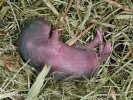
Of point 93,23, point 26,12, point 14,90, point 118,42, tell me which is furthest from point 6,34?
point 118,42

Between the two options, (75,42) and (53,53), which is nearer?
(53,53)

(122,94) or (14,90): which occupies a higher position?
(14,90)

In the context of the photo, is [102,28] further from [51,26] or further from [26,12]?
[26,12]
